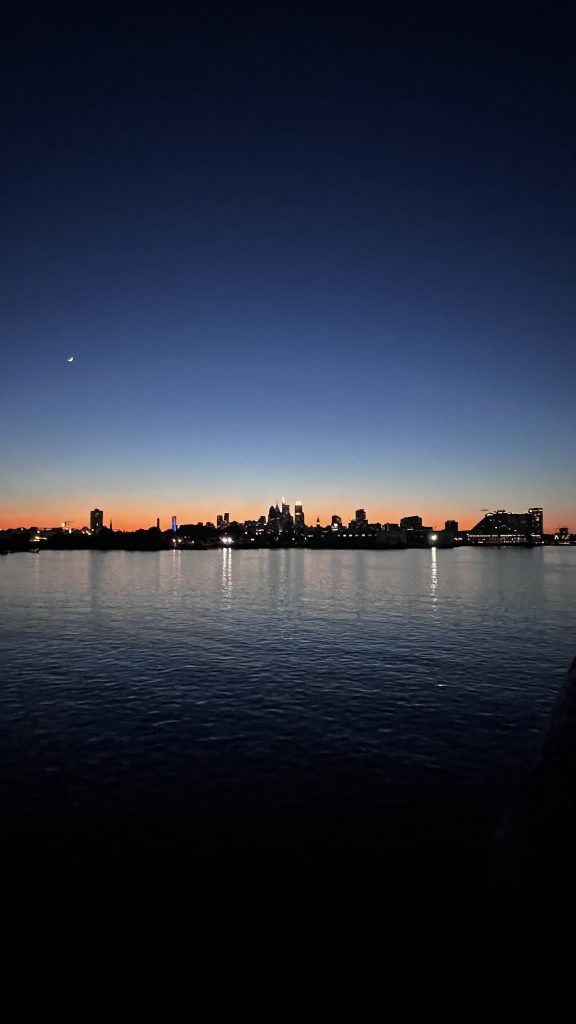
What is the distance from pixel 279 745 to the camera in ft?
72.1

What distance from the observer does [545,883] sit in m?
8.24

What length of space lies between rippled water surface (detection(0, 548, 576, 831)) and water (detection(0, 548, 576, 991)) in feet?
0.41

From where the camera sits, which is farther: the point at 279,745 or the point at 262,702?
the point at 262,702

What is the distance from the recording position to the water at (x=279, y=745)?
14.3 m

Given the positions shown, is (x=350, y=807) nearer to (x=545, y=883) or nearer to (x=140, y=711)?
(x=545, y=883)

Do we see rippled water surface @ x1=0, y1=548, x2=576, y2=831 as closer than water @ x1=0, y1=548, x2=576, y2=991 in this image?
No

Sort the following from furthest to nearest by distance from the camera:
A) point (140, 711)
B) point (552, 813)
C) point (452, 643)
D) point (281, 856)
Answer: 1. point (452, 643)
2. point (140, 711)
3. point (281, 856)
4. point (552, 813)

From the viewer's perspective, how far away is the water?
562 inches

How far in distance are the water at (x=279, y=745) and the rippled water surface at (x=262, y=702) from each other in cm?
13

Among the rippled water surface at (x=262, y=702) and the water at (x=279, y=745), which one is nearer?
the water at (x=279, y=745)

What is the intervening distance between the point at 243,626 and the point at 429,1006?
43.5 metres

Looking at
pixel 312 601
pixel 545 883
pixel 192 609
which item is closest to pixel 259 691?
pixel 545 883

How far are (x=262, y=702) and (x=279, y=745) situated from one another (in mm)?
6114

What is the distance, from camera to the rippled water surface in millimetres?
18766
